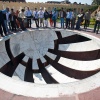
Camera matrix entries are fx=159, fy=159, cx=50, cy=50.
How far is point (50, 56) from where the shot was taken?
8.85 m

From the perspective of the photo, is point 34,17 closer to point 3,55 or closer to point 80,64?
point 3,55

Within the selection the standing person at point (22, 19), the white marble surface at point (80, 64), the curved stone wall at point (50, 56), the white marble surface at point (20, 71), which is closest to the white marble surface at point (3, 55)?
the curved stone wall at point (50, 56)

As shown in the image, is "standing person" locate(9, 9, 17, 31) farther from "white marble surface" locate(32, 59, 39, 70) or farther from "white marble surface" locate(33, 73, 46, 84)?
"white marble surface" locate(33, 73, 46, 84)

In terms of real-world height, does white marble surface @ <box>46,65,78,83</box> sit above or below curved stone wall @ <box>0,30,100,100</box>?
below

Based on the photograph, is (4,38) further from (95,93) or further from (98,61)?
(95,93)

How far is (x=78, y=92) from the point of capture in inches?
146

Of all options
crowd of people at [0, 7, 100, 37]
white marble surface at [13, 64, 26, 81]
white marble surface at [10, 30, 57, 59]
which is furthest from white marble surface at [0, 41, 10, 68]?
crowd of people at [0, 7, 100, 37]

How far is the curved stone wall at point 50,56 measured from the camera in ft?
23.7

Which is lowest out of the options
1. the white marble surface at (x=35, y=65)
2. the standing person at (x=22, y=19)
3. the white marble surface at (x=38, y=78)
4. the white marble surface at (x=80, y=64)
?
the white marble surface at (x=38, y=78)

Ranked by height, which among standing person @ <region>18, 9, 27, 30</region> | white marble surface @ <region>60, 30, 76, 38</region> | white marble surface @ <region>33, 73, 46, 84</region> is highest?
standing person @ <region>18, 9, 27, 30</region>

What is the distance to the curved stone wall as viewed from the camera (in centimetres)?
723

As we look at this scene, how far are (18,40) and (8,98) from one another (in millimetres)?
5558

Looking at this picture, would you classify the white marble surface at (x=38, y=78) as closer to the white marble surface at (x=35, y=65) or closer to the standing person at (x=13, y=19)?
the white marble surface at (x=35, y=65)

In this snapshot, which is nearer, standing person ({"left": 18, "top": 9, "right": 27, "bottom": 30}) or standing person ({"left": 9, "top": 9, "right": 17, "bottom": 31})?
standing person ({"left": 9, "top": 9, "right": 17, "bottom": 31})
